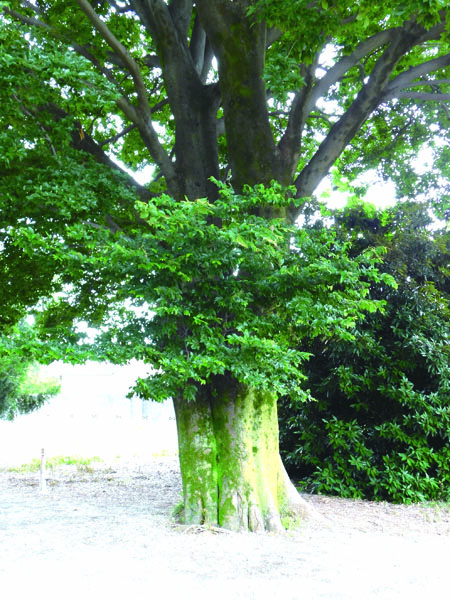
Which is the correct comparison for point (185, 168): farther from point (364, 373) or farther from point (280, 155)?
point (364, 373)

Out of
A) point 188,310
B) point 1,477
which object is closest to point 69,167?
point 188,310

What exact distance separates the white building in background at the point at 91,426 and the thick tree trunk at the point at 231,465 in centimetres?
911

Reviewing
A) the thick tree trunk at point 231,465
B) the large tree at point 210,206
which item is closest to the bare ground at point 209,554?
the thick tree trunk at point 231,465

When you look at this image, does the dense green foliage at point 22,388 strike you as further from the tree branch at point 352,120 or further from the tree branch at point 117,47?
the tree branch at point 352,120

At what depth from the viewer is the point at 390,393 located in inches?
366

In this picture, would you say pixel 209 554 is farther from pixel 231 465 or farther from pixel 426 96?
pixel 426 96

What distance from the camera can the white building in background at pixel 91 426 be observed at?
18.3 metres

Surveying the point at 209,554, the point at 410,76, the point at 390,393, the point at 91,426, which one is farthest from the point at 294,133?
the point at 91,426

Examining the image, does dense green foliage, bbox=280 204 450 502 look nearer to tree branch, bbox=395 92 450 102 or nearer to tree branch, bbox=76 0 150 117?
tree branch, bbox=395 92 450 102

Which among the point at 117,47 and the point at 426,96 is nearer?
the point at 117,47

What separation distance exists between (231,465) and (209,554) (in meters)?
1.43

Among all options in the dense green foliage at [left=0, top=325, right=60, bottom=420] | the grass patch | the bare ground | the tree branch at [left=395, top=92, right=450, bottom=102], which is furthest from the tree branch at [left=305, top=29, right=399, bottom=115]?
the grass patch

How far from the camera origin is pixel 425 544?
21.2 feet

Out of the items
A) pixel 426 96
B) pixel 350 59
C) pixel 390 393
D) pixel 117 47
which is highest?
pixel 117 47
